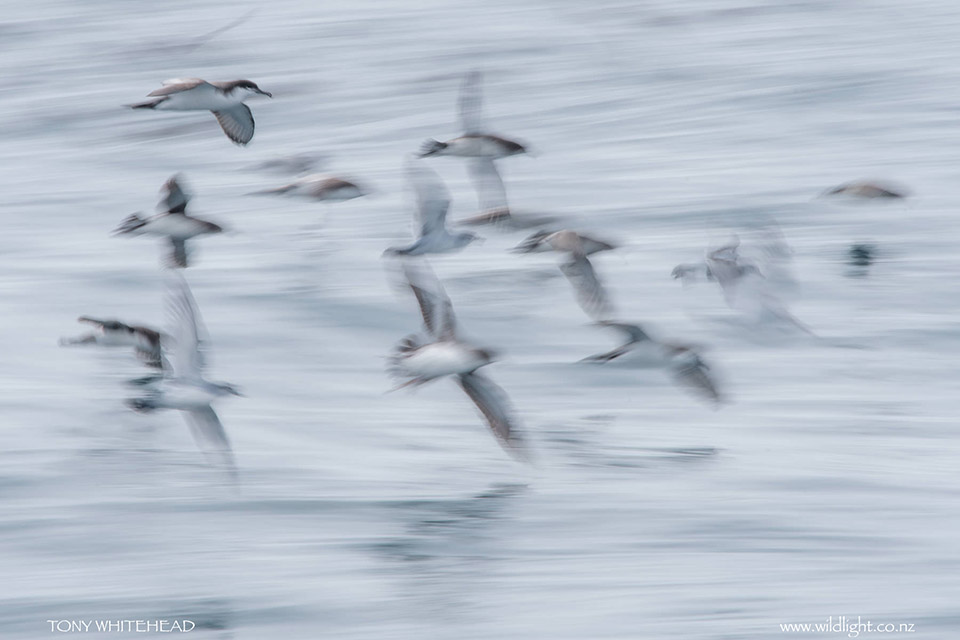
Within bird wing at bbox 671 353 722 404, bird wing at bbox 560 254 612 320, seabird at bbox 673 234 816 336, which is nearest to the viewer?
bird wing at bbox 671 353 722 404

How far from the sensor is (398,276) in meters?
11.7

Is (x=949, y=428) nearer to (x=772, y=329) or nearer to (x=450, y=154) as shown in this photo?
(x=772, y=329)

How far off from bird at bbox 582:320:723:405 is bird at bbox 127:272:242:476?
7.40ft

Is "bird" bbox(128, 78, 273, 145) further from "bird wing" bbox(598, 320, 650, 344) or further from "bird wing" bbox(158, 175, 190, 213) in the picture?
"bird wing" bbox(598, 320, 650, 344)

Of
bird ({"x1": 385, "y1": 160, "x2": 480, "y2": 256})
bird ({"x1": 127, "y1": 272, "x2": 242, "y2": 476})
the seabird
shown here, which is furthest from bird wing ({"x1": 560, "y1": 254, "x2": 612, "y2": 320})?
bird ({"x1": 127, "y1": 272, "x2": 242, "y2": 476})

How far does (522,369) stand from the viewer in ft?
33.3

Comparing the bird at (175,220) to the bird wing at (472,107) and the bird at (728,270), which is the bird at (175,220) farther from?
the bird at (728,270)

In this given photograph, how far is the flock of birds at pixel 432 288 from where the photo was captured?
26.3ft

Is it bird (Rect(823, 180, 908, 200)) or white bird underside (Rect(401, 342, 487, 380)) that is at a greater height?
bird (Rect(823, 180, 908, 200))

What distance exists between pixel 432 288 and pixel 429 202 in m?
1.11

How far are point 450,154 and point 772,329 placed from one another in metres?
2.86

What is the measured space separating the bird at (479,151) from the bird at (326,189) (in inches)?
24.3

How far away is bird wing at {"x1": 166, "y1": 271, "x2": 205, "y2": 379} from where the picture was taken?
7824mm

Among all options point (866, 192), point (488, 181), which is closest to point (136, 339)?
point (488, 181)
